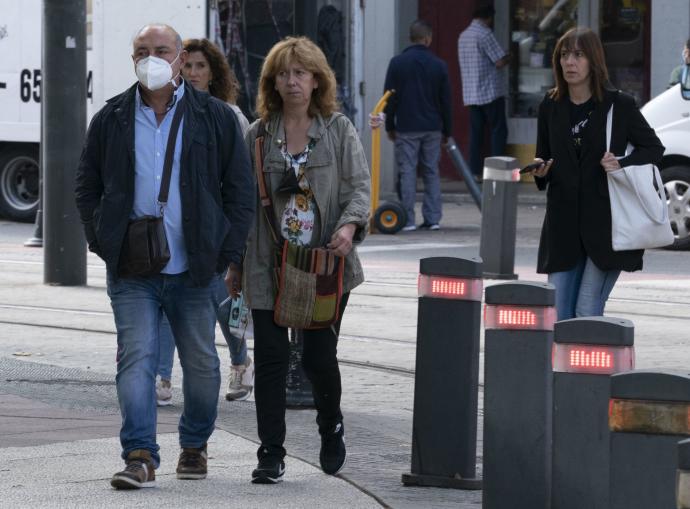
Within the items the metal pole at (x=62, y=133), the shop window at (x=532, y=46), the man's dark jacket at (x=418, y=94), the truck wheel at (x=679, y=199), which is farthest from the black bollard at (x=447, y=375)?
the shop window at (x=532, y=46)

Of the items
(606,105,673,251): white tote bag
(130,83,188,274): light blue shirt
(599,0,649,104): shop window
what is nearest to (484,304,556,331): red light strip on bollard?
(130,83,188,274): light blue shirt

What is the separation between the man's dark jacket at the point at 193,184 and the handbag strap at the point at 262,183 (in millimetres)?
158

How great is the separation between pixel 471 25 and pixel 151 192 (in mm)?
15269

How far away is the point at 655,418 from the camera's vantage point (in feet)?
13.7

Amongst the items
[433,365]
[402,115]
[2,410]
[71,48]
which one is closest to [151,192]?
[433,365]

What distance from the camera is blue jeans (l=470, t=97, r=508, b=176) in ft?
69.6

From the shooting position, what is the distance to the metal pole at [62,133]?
12938 mm

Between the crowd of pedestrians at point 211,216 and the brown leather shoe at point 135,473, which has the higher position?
the crowd of pedestrians at point 211,216

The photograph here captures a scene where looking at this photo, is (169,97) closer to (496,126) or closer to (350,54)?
(350,54)

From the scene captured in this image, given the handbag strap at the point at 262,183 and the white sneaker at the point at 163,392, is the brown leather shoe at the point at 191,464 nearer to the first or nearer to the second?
the handbag strap at the point at 262,183

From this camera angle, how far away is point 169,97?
6.25m

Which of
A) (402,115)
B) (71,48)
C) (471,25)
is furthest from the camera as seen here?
(471,25)

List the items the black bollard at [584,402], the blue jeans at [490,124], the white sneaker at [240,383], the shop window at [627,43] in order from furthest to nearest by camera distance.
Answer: the blue jeans at [490,124]
the shop window at [627,43]
the white sneaker at [240,383]
the black bollard at [584,402]

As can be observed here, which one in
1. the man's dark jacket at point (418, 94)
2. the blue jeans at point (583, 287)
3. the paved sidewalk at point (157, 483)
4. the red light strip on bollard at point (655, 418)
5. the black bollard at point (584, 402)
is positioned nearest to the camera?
the red light strip on bollard at point (655, 418)
